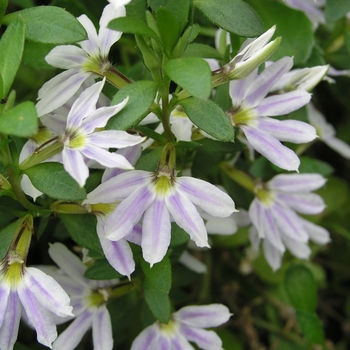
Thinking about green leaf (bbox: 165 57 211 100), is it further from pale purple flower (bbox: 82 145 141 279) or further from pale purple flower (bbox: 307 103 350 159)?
pale purple flower (bbox: 307 103 350 159)

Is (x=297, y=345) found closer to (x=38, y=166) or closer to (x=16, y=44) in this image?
(x=38, y=166)

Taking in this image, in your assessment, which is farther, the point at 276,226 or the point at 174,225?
the point at 276,226

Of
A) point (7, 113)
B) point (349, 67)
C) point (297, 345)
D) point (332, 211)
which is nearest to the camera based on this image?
point (7, 113)

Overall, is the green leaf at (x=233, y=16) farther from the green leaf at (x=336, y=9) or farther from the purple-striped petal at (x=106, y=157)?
the green leaf at (x=336, y=9)

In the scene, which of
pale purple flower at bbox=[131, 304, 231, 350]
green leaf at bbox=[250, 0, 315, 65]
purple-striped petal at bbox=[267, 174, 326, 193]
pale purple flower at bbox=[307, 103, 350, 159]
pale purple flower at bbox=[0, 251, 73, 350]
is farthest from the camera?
pale purple flower at bbox=[307, 103, 350, 159]

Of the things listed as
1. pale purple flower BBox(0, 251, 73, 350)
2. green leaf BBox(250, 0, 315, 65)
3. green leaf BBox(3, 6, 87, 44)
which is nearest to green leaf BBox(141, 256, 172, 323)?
pale purple flower BBox(0, 251, 73, 350)

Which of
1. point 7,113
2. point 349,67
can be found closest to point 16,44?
point 7,113

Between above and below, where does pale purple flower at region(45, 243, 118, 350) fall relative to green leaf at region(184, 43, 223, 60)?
below
